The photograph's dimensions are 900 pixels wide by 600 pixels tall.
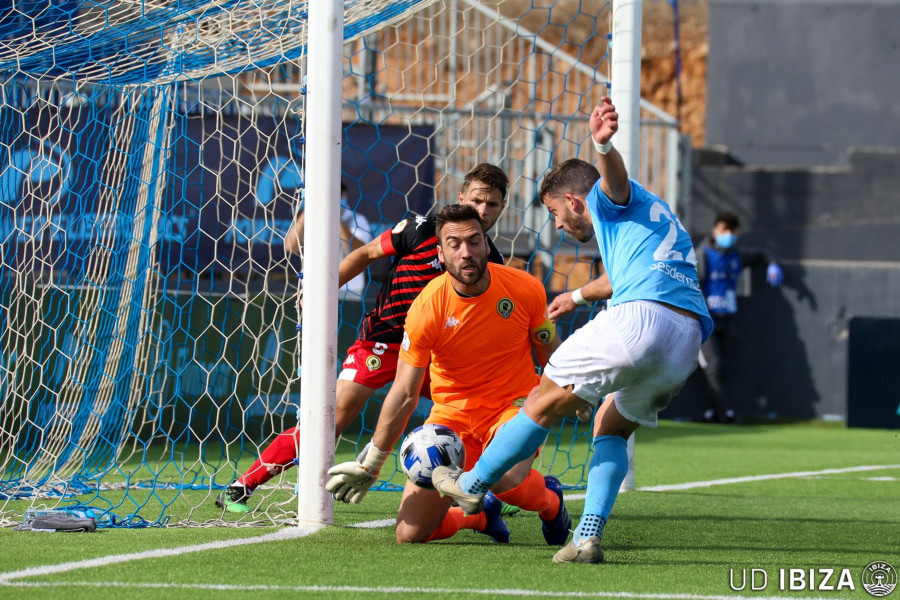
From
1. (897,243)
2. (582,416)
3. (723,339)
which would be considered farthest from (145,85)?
(897,243)

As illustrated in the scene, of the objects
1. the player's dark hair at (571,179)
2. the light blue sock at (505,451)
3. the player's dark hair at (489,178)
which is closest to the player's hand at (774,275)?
the player's dark hair at (489,178)

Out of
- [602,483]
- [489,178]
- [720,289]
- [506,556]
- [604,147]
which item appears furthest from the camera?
[720,289]

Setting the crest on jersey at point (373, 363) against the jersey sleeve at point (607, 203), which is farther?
the crest on jersey at point (373, 363)

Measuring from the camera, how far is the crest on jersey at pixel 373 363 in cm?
580

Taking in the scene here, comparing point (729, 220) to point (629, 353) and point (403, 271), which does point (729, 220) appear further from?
point (629, 353)

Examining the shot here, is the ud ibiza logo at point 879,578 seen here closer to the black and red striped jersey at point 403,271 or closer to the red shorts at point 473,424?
the red shorts at point 473,424

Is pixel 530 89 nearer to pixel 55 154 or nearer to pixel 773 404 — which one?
pixel 773 404

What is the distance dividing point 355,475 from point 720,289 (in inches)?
333

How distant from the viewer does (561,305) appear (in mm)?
4660

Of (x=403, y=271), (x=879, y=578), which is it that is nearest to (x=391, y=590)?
(x=879, y=578)

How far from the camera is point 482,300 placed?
4898 millimetres

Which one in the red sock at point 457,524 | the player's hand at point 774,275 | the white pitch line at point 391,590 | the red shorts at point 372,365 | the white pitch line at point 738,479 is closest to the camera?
the white pitch line at point 391,590

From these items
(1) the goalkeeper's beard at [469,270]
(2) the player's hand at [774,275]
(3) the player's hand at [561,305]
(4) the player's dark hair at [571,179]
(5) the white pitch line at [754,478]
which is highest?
(4) the player's dark hair at [571,179]

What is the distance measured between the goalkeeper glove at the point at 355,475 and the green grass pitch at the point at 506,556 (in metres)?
0.20
